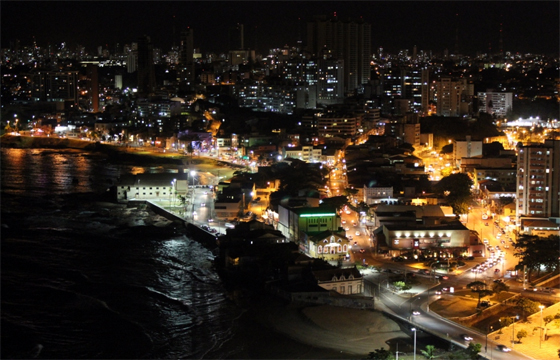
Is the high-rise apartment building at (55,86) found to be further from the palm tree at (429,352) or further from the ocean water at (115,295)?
the palm tree at (429,352)

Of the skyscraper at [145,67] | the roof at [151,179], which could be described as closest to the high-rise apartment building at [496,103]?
the roof at [151,179]

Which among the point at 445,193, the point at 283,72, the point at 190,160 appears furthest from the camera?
the point at 283,72

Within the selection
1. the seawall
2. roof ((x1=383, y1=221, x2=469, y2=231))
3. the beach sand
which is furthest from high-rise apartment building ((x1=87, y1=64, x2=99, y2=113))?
the beach sand

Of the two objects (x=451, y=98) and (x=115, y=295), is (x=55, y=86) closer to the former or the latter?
(x=451, y=98)

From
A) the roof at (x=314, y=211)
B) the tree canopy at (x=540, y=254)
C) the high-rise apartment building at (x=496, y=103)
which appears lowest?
the tree canopy at (x=540, y=254)

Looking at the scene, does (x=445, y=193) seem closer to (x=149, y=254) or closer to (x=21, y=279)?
(x=149, y=254)

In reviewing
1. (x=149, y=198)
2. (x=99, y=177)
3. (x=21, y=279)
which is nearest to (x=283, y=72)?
(x=99, y=177)

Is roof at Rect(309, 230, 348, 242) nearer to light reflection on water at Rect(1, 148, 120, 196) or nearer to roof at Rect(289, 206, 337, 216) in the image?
roof at Rect(289, 206, 337, 216)


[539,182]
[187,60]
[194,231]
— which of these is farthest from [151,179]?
[187,60]
